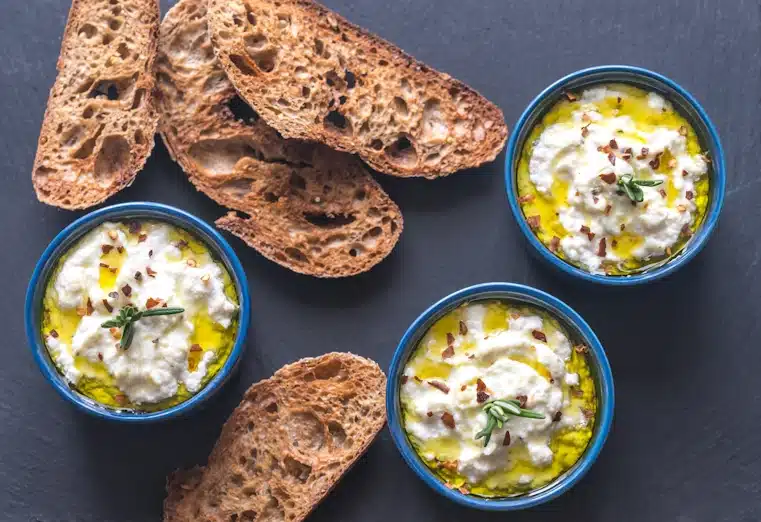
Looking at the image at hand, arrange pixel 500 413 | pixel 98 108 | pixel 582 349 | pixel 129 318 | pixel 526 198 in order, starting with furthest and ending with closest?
pixel 98 108 → pixel 526 198 → pixel 582 349 → pixel 129 318 → pixel 500 413

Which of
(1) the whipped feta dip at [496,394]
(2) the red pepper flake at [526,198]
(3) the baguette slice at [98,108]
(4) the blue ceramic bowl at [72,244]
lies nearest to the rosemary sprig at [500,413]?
(1) the whipped feta dip at [496,394]

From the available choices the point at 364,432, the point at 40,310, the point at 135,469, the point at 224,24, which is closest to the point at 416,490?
the point at 364,432

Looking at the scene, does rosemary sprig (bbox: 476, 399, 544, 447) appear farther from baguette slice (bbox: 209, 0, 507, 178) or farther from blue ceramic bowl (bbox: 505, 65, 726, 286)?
baguette slice (bbox: 209, 0, 507, 178)

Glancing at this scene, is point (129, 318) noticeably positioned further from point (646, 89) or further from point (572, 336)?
point (646, 89)

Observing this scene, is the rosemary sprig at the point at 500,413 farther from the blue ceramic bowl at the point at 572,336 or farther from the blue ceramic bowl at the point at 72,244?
the blue ceramic bowl at the point at 72,244

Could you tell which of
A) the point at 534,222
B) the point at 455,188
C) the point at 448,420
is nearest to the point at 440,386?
the point at 448,420

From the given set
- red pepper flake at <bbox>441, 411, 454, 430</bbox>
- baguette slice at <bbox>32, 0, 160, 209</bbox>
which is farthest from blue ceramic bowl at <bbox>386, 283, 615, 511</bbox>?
baguette slice at <bbox>32, 0, 160, 209</bbox>

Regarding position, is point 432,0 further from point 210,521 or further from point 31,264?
point 210,521
